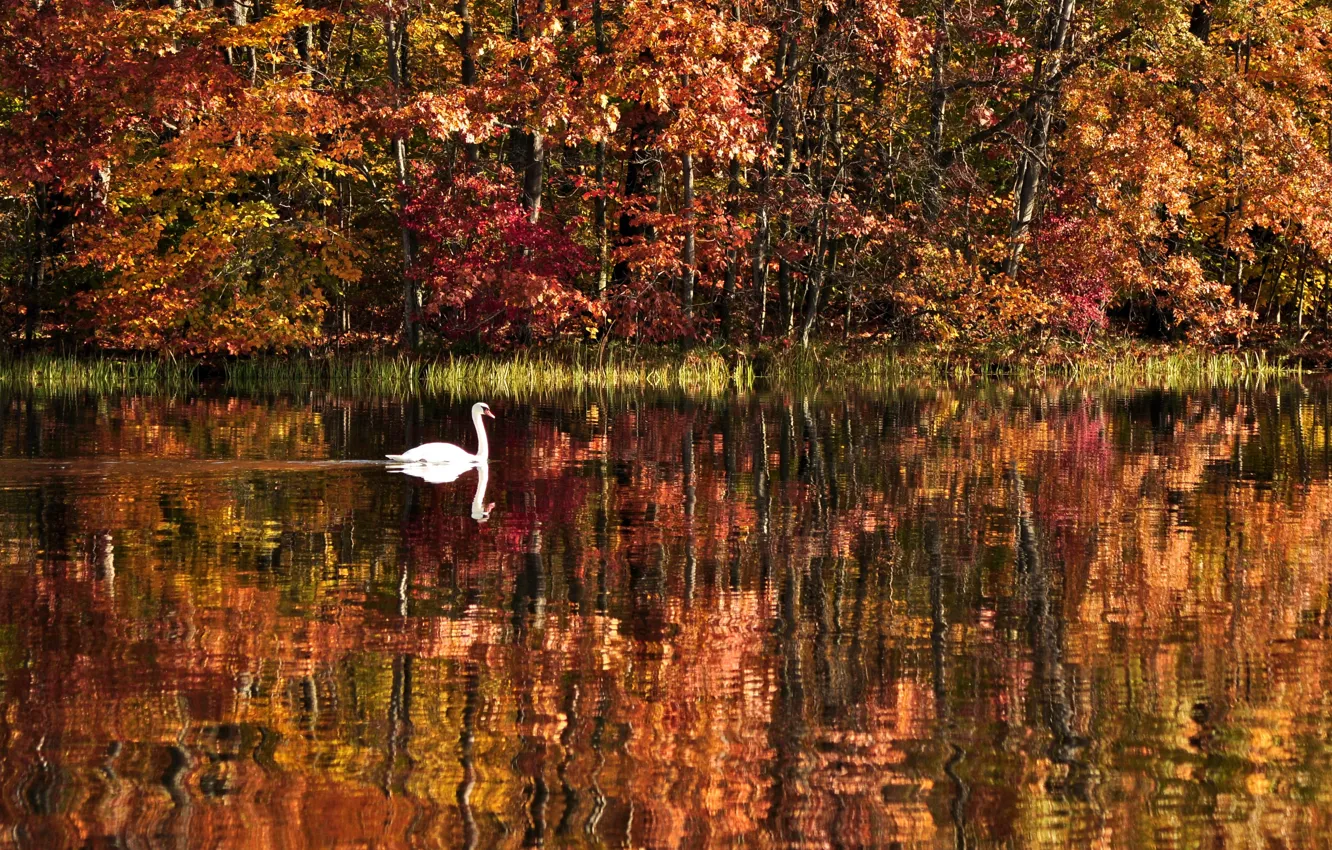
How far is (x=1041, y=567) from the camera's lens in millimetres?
10703

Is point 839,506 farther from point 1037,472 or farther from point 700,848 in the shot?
point 700,848

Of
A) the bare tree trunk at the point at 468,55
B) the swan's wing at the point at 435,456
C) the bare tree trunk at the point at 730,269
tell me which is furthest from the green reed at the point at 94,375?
the swan's wing at the point at 435,456

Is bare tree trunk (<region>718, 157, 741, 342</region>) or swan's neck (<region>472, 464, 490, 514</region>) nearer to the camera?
swan's neck (<region>472, 464, 490, 514</region>)

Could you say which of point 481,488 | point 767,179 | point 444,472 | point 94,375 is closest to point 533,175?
point 767,179

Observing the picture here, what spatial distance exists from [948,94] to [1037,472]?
21.5 m

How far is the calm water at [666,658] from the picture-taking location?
578 centimetres

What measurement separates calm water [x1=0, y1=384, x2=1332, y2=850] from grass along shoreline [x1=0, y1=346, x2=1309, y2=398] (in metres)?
16.2

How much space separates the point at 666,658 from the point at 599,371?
25.4 metres

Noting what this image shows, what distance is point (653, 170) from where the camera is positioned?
127 feet

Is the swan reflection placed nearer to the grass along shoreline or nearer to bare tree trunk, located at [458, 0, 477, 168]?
the grass along shoreline

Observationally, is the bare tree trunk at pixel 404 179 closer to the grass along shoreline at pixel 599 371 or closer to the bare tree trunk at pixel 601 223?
the grass along shoreline at pixel 599 371

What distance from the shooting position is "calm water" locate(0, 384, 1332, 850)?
578 centimetres

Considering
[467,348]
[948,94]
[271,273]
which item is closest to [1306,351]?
[948,94]

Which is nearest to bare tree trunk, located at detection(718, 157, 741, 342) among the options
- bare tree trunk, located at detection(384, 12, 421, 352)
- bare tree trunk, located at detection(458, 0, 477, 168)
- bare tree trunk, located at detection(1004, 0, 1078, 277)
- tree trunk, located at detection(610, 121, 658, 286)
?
tree trunk, located at detection(610, 121, 658, 286)
